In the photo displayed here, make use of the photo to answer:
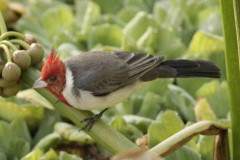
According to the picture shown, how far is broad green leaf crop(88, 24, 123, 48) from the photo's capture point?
2.95m

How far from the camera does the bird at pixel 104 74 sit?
6.44 ft

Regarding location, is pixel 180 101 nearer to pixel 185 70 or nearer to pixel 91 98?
pixel 185 70

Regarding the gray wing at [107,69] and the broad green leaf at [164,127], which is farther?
the gray wing at [107,69]

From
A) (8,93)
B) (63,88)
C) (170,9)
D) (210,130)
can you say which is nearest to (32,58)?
(8,93)

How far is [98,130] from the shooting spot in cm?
171

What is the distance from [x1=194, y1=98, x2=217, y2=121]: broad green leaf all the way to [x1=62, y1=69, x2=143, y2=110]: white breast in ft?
0.84

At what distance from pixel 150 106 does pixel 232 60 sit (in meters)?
0.72

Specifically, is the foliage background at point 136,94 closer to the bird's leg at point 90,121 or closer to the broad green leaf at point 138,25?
the broad green leaf at point 138,25

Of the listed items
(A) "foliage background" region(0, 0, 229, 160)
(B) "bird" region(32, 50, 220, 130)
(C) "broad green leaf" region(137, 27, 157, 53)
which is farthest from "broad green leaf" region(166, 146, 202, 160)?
(C) "broad green leaf" region(137, 27, 157, 53)

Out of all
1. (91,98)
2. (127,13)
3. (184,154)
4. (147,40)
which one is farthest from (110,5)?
(184,154)

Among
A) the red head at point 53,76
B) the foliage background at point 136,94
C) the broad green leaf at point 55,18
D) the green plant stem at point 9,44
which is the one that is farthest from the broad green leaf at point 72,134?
the broad green leaf at point 55,18

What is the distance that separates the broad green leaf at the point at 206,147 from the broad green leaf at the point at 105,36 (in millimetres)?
1018

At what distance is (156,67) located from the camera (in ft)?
7.35

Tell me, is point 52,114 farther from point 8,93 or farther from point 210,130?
point 210,130
